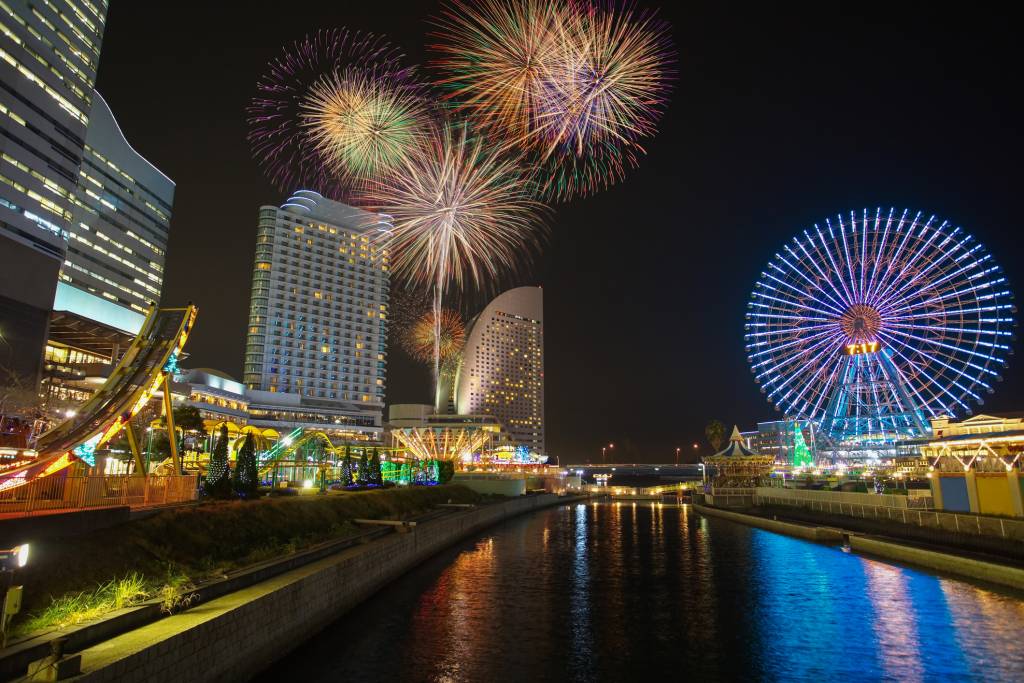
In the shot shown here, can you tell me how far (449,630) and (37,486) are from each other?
12.3 metres

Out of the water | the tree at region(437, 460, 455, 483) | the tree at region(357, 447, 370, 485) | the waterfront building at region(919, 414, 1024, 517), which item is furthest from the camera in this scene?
the tree at region(437, 460, 455, 483)

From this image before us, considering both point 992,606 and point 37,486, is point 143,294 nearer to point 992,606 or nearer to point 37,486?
point 37,486

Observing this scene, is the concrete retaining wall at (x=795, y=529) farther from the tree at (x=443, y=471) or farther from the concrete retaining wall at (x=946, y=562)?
the tree at (x=443, y=471)

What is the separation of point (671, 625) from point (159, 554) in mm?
15988

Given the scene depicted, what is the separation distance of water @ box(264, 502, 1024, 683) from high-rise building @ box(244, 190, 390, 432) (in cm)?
11074

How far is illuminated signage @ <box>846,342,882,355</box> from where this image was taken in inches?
2576

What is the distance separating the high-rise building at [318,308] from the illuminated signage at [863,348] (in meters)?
93.9

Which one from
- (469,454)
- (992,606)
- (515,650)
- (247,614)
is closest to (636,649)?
(515,650)

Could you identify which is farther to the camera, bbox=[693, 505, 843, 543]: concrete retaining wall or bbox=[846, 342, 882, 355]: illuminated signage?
bbox=[846, 342, 882, 355]: illuminated signage

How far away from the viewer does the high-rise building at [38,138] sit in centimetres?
5225

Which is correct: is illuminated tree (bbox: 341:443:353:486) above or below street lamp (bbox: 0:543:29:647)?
above

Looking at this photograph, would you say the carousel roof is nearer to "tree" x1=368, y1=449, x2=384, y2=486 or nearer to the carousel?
the carousel

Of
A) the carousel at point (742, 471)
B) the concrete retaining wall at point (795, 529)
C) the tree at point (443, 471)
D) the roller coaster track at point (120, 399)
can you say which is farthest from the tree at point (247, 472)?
the carousel at point (742, 471)

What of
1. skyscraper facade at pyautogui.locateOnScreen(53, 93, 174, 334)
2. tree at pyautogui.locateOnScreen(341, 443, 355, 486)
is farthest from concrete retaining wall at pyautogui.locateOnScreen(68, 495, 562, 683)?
skyscraper facade at pyautogui.locateOnScreen(53, 93, 174, 334)
